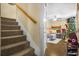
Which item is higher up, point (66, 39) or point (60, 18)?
point (60, 18)

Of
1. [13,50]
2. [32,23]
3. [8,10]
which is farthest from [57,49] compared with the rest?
[8,10]

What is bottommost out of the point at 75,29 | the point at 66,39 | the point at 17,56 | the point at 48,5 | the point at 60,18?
the point at 17,56

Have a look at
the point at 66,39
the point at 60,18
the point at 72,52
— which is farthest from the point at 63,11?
the point at 72,52

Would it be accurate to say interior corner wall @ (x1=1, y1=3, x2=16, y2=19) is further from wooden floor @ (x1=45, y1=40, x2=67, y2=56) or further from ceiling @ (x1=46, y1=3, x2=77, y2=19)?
wooden floor @ (x1=45, y1=40, x2=67, y2=56)

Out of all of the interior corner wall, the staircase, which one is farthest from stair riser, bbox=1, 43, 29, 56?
the interior corner wall

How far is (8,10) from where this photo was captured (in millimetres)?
1721

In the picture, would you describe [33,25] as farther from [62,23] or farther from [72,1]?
[72,1]

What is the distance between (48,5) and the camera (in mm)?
1729

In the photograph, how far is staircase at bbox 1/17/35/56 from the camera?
67.6 inches

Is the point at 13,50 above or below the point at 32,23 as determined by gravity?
below

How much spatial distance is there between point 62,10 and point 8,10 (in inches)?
28.7

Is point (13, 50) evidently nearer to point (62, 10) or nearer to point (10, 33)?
point (10, 33)

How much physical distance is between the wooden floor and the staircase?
226 mm

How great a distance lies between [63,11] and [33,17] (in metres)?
0.41
